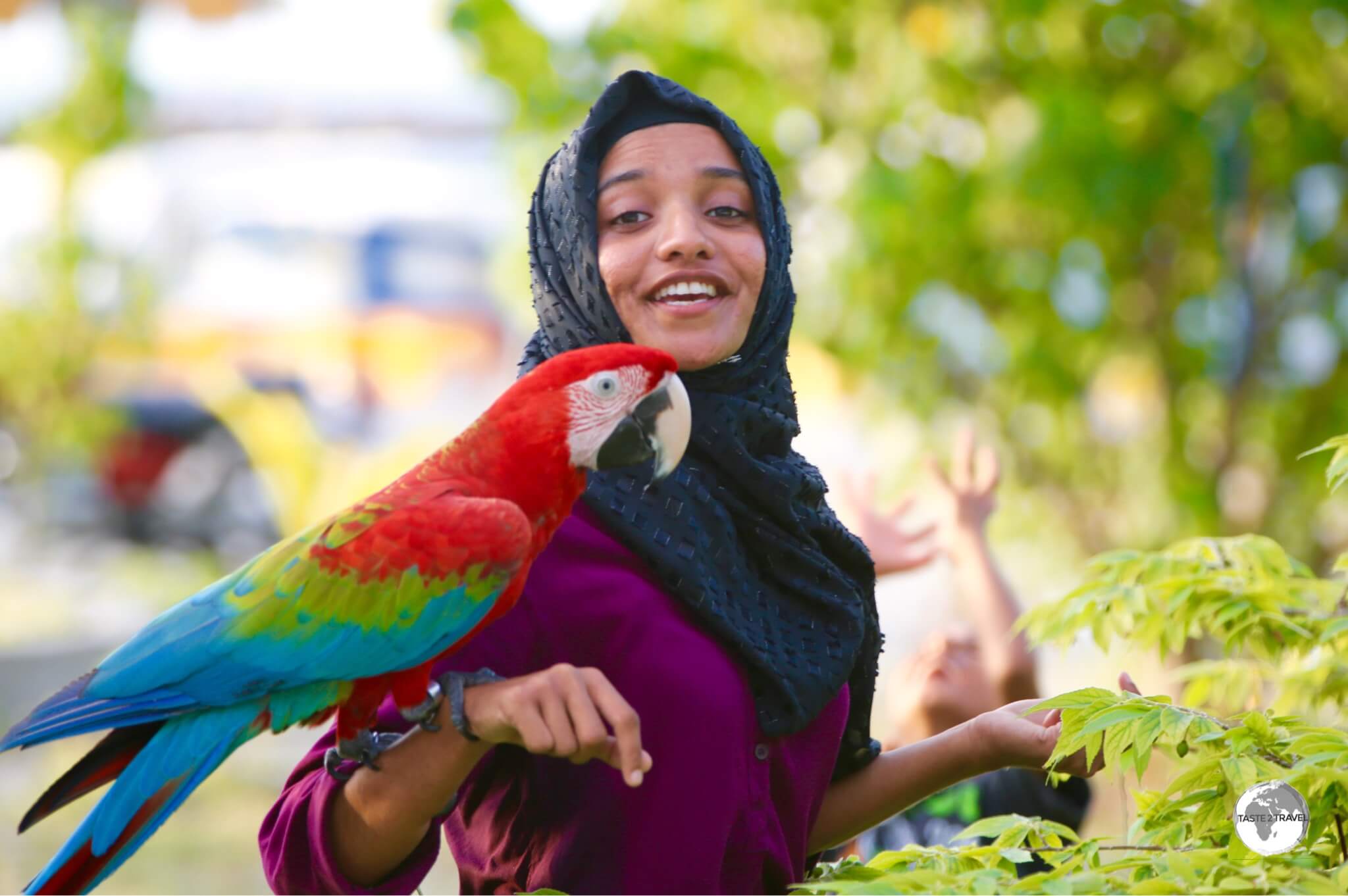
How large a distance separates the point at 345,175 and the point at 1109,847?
8.10m

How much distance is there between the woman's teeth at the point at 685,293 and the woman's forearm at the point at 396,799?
486mm

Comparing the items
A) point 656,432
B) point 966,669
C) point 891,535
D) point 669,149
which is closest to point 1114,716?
point 656,432

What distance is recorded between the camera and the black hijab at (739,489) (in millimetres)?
1253

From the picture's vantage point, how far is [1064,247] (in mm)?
4266

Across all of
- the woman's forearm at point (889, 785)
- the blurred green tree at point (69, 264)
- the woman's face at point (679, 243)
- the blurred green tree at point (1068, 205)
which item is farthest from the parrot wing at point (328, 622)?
the blurred green tree at point (69, 264)

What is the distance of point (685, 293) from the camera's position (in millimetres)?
1313

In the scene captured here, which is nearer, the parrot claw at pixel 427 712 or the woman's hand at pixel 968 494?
the parrot claw at pixel 427 712

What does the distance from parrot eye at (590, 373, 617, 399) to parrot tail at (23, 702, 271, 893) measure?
0.38 metres

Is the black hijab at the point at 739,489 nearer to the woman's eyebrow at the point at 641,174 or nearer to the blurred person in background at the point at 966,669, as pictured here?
the woman's eyebrow at the point at 641,174

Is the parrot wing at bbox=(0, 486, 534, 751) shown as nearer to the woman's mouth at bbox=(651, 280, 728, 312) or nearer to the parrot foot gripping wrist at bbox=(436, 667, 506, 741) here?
the parrot foot gripping wrist at bbox=(436, 667, 506, 741)

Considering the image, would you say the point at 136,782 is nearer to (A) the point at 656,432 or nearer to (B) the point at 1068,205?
(A) the point at 656,432

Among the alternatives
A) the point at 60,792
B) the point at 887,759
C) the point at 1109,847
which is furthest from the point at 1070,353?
the point at 60,792

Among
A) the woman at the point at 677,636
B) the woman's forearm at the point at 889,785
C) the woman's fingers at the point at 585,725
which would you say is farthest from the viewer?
the woman's forearm at the point at 889,785

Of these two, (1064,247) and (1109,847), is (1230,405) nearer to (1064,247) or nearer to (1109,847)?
(1064,247)
